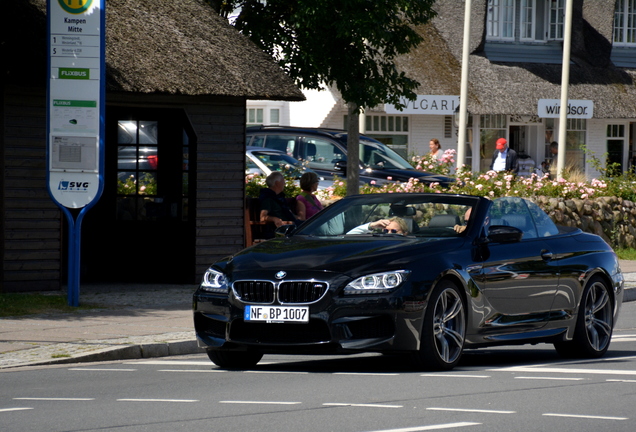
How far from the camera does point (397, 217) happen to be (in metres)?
10.8

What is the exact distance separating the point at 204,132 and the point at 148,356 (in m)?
6.17

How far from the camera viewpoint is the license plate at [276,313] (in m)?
9.36

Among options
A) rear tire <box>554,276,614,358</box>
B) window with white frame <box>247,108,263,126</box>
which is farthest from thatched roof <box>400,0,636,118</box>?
rear tire <box>554,276,614,358</box>

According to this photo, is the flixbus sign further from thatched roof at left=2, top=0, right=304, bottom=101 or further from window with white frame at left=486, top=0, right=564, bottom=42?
thatched roof at left=2, top=0, right=304, bottom=101

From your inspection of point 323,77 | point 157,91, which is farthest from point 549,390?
point 323,77

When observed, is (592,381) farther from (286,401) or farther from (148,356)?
(148,356)

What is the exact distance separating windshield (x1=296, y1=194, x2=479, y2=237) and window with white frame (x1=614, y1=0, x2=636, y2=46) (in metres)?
35.2

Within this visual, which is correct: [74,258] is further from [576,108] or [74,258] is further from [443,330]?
[576,108]

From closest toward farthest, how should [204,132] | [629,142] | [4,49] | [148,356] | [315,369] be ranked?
[315,369] → [148,356] → [4,49] → [204,132] → [629,142]

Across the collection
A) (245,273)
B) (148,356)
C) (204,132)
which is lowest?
(148,356)

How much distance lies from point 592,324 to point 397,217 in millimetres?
2142

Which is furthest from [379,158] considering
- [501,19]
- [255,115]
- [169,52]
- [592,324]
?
[501,19]

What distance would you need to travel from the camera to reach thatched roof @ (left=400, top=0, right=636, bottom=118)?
39.1 metres

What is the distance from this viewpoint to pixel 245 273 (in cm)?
964
